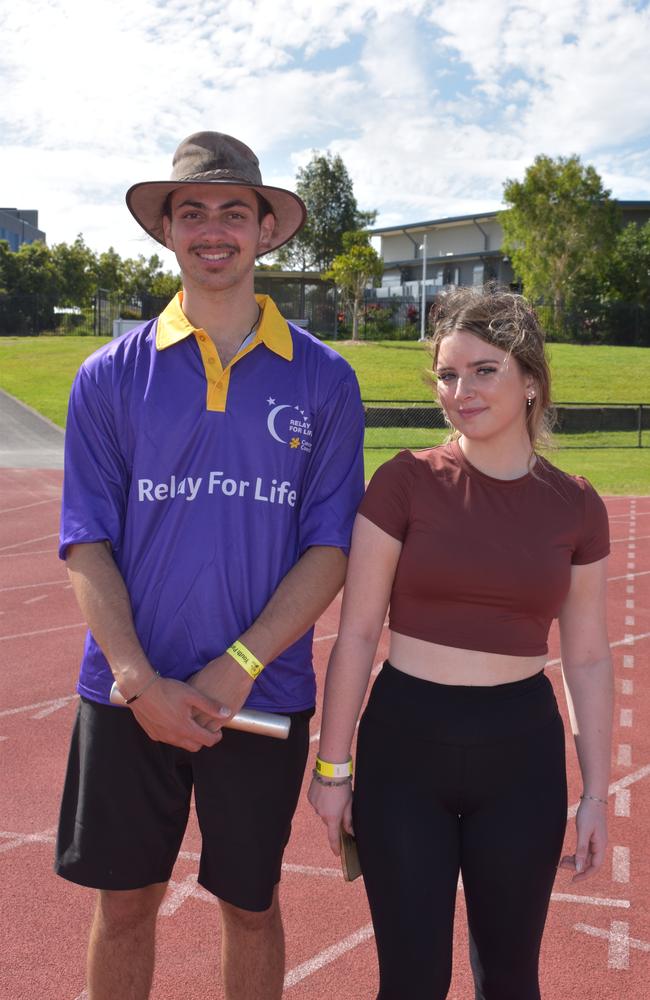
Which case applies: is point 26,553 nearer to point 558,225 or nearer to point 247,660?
point 247,660

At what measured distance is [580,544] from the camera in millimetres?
2246

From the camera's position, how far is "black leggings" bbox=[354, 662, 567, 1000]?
206cm

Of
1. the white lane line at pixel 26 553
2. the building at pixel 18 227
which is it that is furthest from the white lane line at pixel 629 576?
the building at pixel 18 227

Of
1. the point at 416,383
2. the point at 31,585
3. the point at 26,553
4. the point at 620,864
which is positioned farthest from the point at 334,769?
the point at 416,383

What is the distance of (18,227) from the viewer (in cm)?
8000

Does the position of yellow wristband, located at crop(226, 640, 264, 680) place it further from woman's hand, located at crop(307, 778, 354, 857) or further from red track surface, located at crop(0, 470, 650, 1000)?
red track surface, located at crop(0, 470, 650, 1000)

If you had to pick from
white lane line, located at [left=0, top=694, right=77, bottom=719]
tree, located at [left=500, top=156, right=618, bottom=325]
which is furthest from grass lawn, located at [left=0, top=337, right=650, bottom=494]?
white lane line, located at [left=0, top=694, right=77, bottom=719]

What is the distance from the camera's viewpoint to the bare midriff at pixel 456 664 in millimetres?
2168

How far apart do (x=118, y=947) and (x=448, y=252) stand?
6269cm

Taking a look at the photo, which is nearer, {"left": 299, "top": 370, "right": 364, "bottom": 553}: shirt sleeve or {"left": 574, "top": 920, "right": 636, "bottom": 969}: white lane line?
{"left": 299, "top": 370, "right": 364, "bottom": 553}: shirt sleeve

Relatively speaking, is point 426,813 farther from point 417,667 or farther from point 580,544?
point 580,544

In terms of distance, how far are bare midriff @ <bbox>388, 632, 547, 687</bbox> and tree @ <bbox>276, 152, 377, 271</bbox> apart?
2442 inches

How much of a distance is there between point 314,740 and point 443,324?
292 centimetres

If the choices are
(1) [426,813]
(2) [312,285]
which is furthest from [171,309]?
(2) [312,285]
